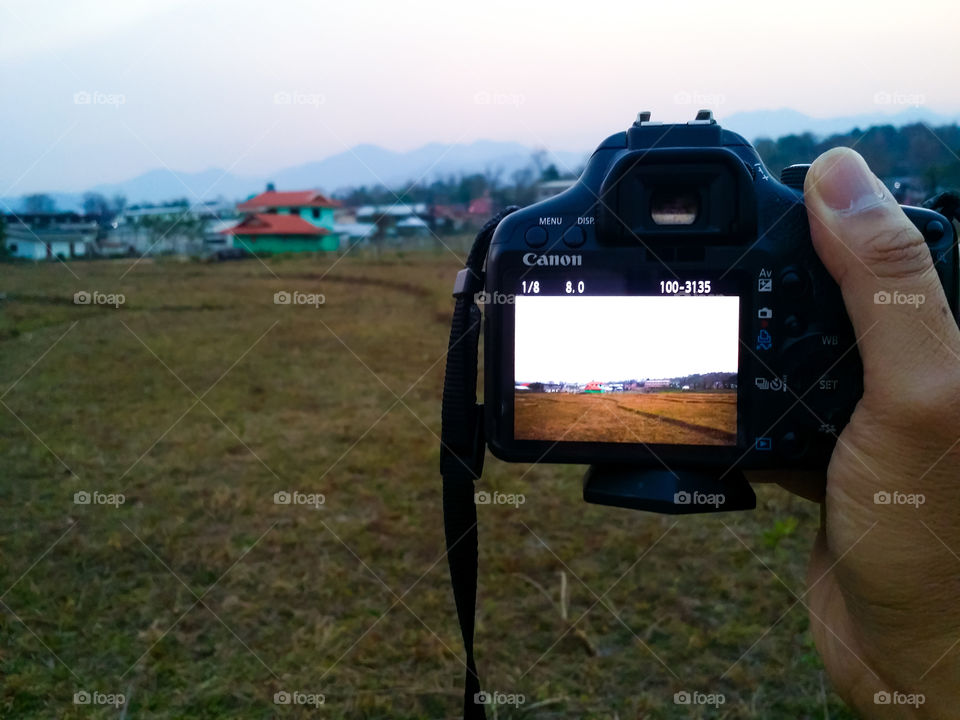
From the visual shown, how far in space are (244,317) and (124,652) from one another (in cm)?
455

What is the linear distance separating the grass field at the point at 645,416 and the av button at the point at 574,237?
0.26 m

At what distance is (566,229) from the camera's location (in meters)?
1.33

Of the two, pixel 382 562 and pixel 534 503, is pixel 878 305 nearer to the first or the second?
pixel 382 562

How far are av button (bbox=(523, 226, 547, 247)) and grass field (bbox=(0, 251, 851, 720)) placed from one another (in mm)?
1370

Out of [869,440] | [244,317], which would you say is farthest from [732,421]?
[244,317]

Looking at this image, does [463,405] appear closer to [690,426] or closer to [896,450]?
[690,426]

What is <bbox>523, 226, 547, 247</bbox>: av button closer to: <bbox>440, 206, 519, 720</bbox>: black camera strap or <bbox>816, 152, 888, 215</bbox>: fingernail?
<bbox>440, 206, 519, 720</bbox>: black camera strap

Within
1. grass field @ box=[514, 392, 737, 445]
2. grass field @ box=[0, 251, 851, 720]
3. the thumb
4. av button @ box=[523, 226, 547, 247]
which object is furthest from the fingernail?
grass field @ box=[0, 251, 851, 720]

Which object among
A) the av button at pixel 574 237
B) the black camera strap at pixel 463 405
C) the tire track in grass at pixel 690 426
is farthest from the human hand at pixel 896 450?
the black camera strap at pixel 463 405

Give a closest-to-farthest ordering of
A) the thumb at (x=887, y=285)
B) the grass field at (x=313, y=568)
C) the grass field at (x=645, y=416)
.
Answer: the thumb at (x=887, y=285) < the grass field at (x=645, y=416) < the grass field at (x=313, y=568)

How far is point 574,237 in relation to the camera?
1.32 m

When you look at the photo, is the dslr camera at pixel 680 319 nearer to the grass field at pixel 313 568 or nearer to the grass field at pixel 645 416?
the grass field at pixel 645 416

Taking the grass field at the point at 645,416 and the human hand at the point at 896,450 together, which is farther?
the grass field at the point at 645,416

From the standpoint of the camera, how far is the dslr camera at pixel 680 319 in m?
1.30
